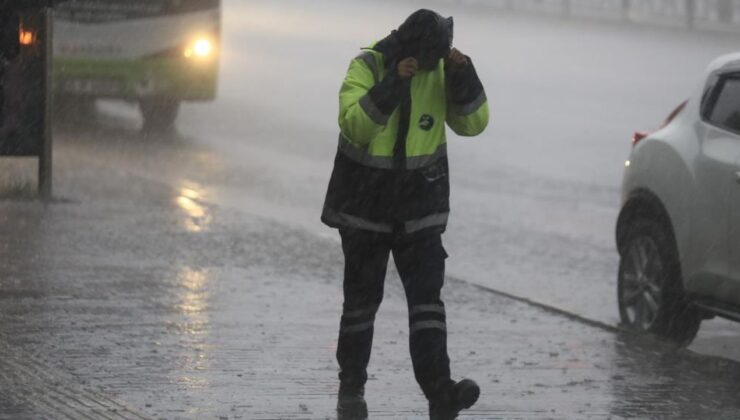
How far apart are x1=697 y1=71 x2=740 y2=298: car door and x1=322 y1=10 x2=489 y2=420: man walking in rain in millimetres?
2304

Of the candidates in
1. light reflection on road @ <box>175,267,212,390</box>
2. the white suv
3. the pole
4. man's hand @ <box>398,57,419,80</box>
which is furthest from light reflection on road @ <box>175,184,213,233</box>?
man's hand @ <box>398,57,419,80</box>

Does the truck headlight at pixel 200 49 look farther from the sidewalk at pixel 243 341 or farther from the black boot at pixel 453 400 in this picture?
the black boot at pixel 453 400

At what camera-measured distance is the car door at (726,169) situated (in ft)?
29.0

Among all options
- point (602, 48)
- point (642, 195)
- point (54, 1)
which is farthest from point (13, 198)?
point (602, 48)

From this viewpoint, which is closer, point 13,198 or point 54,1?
point 54,1

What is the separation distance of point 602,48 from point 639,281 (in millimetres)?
28621

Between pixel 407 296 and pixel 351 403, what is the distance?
0.54 metres

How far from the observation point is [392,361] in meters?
8.41

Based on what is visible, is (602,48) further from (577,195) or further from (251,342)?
(251,342)

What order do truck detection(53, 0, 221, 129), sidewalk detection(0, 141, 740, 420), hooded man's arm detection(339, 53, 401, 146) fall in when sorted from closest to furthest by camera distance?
hooded man's arm detection(339, 53, 401, 146) → sidewalk detection(0, 141, 740, 420) → truck detection(53, 0, 221, 129)

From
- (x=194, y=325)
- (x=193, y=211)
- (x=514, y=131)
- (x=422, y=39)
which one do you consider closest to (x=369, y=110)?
(x=422, y=39)

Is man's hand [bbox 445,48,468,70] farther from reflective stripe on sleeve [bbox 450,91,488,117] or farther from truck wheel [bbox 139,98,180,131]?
truck wheel [bbox 139,98,180,131]

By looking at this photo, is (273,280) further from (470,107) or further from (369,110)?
(369,110)

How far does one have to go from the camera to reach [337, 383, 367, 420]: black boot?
7.12m
